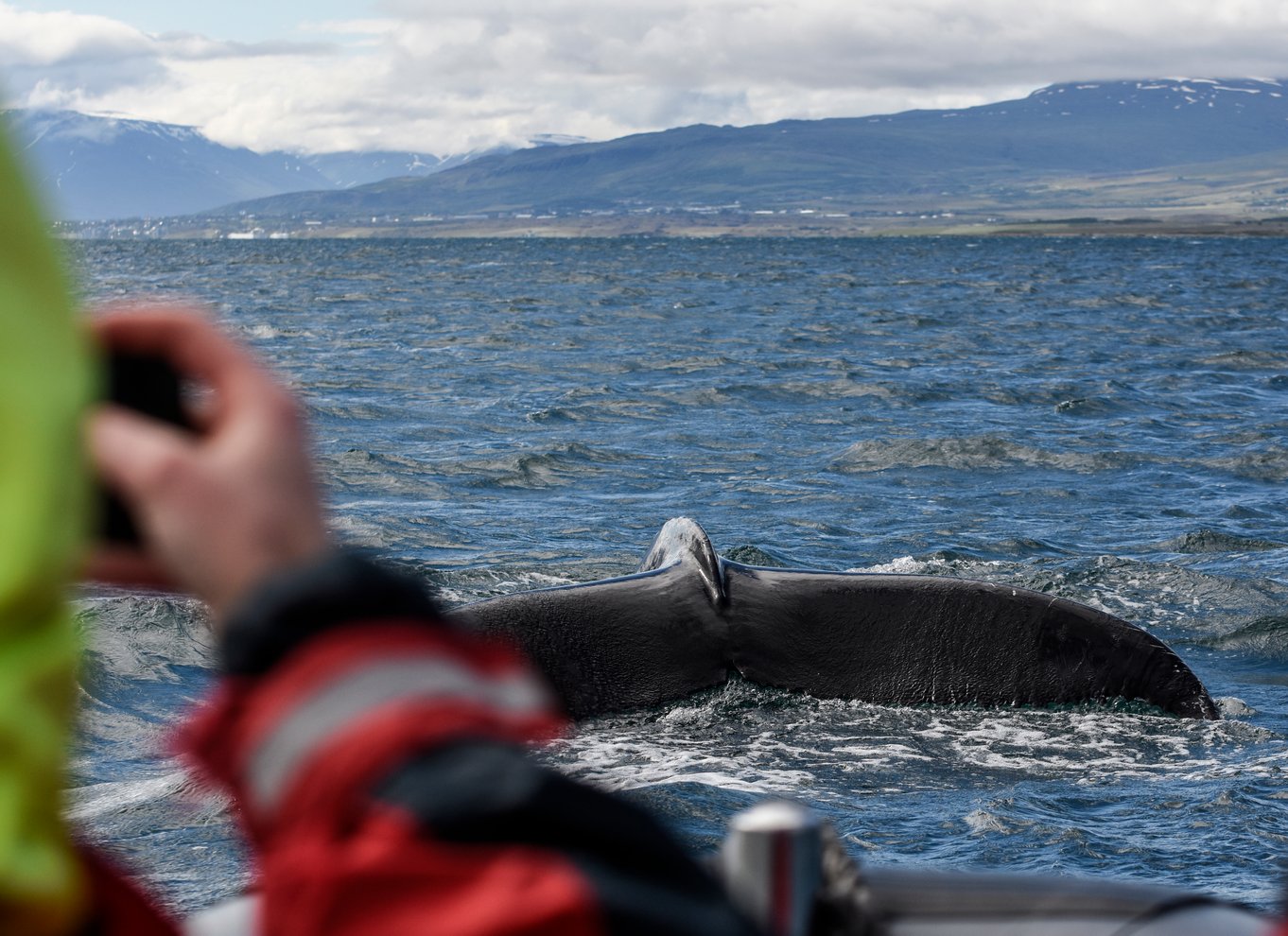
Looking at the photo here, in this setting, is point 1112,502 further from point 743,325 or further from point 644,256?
point 644,256

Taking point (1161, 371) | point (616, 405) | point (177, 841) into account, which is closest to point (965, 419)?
point (616, 405)

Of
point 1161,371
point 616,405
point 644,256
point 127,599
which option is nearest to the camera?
point 127,599

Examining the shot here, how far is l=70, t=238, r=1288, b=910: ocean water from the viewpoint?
6.94m

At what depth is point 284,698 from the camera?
1.09 m

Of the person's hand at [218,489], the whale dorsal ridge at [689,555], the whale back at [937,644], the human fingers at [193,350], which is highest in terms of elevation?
→ the human fingers at [193,350]

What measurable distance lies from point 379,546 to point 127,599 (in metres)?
2.87

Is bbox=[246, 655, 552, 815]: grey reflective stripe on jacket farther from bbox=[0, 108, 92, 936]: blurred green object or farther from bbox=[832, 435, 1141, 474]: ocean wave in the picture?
bbox=[832, 435, 1141, 474]: ocean wave

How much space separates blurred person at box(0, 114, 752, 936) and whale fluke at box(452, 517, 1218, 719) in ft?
21.3

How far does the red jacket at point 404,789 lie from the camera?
1007mm

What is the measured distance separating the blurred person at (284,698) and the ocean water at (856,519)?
286mm

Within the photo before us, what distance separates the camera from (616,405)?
25.1 metres

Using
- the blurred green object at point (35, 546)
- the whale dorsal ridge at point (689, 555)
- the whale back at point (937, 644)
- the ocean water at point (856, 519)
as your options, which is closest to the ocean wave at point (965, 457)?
the ocean water at point (856, 519)

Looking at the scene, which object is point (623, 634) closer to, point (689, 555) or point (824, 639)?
point (689, 555)

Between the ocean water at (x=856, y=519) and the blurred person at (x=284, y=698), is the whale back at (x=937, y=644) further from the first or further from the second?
the blurred person at (x=284, y=698)
